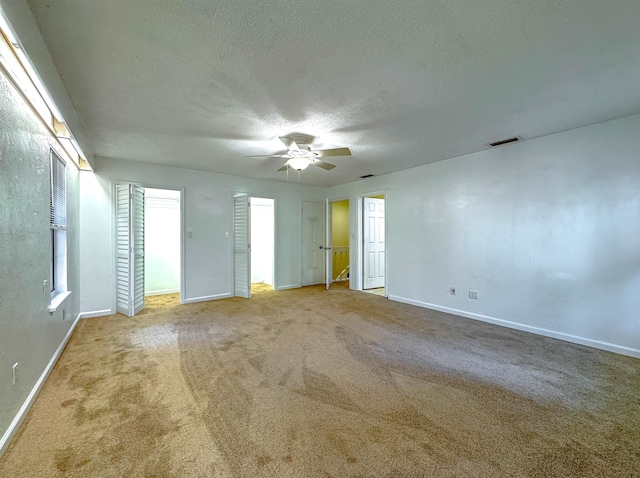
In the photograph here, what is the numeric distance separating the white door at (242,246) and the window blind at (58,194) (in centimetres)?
253

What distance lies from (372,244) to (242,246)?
2.80 metres

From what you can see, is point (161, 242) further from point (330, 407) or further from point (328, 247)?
point (330, 407)

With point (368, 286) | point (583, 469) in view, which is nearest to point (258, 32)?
point (583, 469)

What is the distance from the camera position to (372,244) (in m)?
6.16

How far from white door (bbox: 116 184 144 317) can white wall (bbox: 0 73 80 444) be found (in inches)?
57.8

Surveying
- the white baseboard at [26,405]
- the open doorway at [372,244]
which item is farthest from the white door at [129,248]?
the open doorway at [372,244]

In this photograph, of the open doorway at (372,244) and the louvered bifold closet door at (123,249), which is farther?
the open doorway at (372,244)

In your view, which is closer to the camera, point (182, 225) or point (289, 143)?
point (289, 143)

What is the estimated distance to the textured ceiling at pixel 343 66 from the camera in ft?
4.96

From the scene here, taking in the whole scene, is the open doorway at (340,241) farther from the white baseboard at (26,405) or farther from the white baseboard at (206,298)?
the white baseboard at (26,405)

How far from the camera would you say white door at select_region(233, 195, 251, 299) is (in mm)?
5223

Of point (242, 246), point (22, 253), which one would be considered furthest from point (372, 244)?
point (22, 253)

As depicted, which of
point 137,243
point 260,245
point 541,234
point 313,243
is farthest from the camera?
point 260,245

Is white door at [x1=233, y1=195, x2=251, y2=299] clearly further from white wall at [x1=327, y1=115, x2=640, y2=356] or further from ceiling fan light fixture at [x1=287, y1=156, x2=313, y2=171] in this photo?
white wall at [x1=327, y1=115, x2=640, y2=356]
